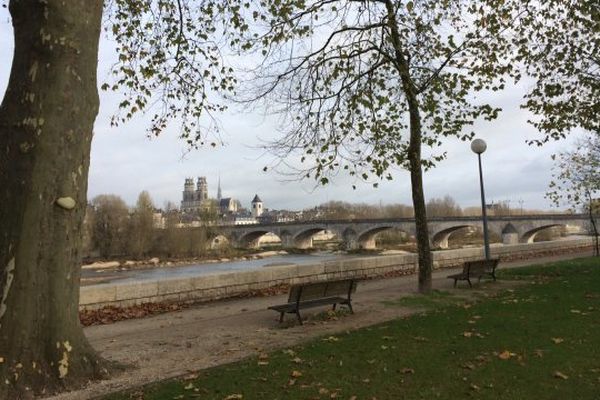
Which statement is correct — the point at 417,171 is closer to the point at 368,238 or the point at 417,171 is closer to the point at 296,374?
the point at 296,374

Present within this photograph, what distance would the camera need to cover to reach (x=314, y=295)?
8484mm

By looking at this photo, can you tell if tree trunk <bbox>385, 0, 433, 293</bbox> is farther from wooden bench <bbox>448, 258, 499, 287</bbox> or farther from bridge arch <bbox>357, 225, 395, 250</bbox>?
bridge arch <bbox>357, 225, 395, 250</bbox>

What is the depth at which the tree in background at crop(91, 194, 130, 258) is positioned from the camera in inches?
2638

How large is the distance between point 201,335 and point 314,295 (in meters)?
1.93

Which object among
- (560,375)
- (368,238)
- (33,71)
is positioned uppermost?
(33,71)

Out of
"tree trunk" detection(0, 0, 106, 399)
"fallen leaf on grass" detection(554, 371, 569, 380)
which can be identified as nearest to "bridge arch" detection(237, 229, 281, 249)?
"tree trunk" detection(0, 0, 106, 399)

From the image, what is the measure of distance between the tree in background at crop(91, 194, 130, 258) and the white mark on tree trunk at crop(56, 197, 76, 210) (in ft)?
212

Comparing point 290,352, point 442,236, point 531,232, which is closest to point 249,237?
point 442,236

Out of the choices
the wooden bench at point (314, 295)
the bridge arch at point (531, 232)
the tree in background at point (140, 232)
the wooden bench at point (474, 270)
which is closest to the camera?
the wooden bench at point (314, 295)

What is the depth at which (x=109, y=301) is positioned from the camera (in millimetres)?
9633

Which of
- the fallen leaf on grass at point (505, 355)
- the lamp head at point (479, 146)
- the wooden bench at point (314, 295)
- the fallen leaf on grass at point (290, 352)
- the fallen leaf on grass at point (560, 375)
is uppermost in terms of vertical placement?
the lamp head at point (479, 146)

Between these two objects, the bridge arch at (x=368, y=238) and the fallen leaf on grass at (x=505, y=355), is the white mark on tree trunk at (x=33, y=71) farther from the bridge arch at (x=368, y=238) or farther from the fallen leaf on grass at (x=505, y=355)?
the bridge arch at (x=368, y=238)

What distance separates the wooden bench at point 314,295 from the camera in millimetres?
8109

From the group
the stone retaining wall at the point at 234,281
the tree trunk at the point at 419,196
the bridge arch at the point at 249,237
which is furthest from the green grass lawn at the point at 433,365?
the bridge arch at the point at 249,237
